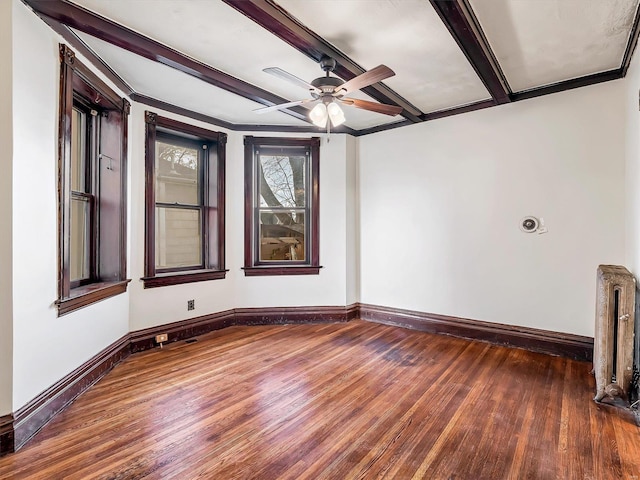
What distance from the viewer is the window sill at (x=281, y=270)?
14.4ft

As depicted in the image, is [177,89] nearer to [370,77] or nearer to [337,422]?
[370,77]

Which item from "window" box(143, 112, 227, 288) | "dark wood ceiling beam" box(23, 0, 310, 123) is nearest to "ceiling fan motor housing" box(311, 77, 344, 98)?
"dark wood ceiling beam" box(23, 0, 310, 123)

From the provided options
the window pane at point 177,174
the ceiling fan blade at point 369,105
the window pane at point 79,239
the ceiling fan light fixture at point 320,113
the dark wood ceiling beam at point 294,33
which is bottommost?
the window pane at point 79,239

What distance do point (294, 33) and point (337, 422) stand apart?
2584 millimetres

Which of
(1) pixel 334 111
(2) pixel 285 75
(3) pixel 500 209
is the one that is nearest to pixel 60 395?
(2) pixel 285 75

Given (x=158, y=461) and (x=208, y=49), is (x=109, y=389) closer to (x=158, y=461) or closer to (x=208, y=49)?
(x=158, y=461)

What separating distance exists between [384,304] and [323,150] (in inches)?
87.1

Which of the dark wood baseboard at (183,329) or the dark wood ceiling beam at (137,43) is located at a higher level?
the dark wood ceiling beam at (137,43)

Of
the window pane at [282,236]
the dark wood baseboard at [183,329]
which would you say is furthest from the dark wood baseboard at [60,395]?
the window pane at [282,236]

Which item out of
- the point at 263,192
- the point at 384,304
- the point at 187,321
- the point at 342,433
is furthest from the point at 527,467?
the point at 263,192

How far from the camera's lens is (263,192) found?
4508 mm

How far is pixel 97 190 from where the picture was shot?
3.12 m

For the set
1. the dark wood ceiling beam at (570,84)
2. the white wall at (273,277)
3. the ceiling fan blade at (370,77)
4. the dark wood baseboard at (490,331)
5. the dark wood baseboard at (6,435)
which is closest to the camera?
the dark wood baseboard at (6,435)

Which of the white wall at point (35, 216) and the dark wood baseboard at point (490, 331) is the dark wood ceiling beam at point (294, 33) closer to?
the white wall at point (35, 216)
